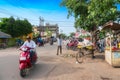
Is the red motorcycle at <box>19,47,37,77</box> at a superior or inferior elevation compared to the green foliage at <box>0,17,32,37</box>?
inferior

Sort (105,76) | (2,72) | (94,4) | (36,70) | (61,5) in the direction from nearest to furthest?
(105,76)
(2,72)
(36,70)
(94,4)
(61,5)

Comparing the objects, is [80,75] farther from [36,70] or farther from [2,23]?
[2,23]

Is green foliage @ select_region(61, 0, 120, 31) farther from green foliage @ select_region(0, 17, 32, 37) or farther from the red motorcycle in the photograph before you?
green foliage @ select_region(0, 17, 32, 37)

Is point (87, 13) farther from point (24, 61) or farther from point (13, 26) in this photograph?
point (13, 26)

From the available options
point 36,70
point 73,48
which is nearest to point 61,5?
point 73,48

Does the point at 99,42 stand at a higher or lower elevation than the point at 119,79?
higher

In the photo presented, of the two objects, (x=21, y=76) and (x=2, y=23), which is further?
(x=2, y=23)

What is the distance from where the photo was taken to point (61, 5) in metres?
24.4

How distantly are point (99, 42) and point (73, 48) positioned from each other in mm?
4210

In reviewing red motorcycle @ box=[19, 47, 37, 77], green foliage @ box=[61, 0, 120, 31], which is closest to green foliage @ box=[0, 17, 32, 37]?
green foliage @ box=[61, 0, 120, 31]

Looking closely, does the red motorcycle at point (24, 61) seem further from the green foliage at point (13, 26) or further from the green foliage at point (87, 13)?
the green foliage at point (13, 26)

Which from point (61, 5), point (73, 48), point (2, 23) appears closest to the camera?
point (61, 5)

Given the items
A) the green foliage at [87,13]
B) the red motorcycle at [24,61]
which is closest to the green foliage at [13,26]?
the green foliage at [87,13]

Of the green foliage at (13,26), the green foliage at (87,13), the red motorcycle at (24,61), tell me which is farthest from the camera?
the green foliage at (13,26)
